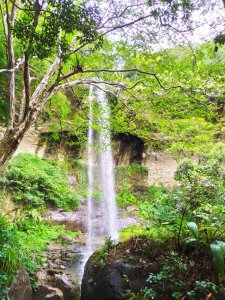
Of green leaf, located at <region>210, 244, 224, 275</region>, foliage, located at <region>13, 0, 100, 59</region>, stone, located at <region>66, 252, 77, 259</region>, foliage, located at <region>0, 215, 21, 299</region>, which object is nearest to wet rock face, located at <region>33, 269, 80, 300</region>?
foliage, located at <region>0, 215, 21, 299</region>

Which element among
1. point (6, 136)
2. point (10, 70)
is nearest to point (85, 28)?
point (10, 70)

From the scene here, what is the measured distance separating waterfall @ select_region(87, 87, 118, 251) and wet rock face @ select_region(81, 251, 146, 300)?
175 inches

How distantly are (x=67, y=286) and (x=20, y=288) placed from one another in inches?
51.9

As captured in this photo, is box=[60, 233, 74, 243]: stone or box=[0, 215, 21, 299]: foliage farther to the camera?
box=[60, 233, 74, 243]: stone

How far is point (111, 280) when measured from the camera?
4445 mm

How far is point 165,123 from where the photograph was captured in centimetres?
768

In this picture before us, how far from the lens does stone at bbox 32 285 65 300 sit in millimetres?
4879

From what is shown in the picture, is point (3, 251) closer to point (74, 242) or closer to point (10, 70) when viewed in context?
point (10, 70)

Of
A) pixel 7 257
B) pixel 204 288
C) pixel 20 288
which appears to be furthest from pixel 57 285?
pixel 204 288

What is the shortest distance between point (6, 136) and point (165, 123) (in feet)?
14.5

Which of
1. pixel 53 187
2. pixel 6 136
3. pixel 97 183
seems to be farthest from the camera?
pixel 97 183

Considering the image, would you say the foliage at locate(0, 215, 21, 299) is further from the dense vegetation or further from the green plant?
the green plant

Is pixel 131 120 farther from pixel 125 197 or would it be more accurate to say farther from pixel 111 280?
pixel 125 197

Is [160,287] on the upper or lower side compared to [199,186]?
lower
